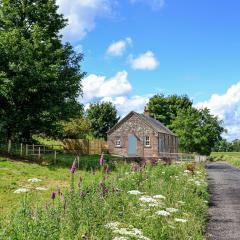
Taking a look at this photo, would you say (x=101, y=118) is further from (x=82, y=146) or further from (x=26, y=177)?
(x=26, y=177)

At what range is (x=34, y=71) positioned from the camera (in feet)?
109

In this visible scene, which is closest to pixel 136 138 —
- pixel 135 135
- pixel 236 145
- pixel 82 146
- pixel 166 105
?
pixel 135 135

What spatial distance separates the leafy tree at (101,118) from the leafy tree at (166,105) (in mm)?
17305

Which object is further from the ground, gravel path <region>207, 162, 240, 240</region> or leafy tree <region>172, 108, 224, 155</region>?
leafy tree <region>172, 108, 224, 155</region>

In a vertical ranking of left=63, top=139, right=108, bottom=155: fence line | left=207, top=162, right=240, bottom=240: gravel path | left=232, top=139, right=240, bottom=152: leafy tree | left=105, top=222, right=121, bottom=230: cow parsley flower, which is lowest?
left=207, top=162, right=240, bottom=240: gravel path

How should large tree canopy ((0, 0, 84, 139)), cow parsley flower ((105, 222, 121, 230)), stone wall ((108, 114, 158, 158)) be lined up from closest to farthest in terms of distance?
cow parsley flower ((105, 222, 121, 230)), large tree canopy ((0, 0, 84, 139)), stone wall ((108, 114, 158, 158))

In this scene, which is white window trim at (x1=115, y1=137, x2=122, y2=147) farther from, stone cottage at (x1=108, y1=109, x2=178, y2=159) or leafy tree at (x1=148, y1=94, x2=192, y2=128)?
leafy tree at (x1=148, y1=94, x2=192, y2=128)

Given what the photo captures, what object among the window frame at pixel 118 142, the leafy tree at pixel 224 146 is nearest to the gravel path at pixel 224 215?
the window frame at pixel 118 142

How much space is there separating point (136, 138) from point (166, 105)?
4229cm

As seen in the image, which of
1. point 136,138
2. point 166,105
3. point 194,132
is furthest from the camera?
point 166,105

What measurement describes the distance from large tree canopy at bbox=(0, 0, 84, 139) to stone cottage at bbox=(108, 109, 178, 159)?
21.7 m

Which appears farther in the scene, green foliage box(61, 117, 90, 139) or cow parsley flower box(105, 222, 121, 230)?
green foliage box(61, 117, 90, 139)

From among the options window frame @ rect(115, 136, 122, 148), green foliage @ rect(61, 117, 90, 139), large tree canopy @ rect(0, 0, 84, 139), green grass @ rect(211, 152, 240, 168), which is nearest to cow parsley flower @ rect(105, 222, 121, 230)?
large tree canopy @ rect(0, 0, 84, 139)

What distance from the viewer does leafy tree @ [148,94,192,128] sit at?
9988cm
